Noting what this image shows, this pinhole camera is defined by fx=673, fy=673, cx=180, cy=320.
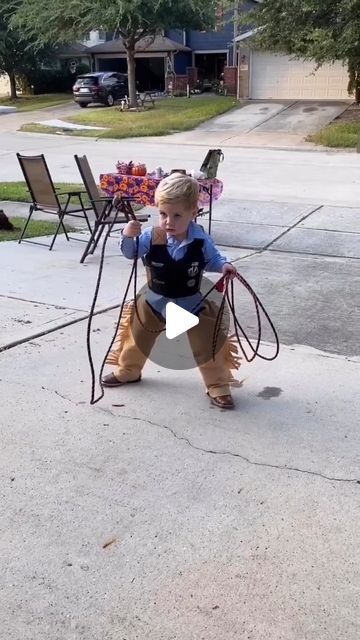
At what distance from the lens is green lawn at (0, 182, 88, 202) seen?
1024cm

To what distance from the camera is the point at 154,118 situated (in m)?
26.8

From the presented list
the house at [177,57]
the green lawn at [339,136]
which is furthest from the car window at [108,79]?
the green lawn at [339,136]

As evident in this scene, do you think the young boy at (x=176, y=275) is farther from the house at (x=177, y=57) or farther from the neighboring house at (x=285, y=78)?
the house at (x=177, y=57)

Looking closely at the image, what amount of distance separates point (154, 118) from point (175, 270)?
81.0 feet

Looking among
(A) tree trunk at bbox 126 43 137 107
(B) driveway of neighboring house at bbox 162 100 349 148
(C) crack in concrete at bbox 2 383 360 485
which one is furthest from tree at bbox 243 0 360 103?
(C) crack in concrete at bbox 2 383 360 485

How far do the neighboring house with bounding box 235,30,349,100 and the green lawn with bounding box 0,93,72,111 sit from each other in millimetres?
11029

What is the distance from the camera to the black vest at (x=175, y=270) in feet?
11.3

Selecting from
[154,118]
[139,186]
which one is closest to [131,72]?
[154,118]

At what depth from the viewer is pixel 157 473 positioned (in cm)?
300

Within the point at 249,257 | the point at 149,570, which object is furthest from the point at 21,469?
the point at 249,257

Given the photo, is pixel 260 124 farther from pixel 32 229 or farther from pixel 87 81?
pixel 32 229

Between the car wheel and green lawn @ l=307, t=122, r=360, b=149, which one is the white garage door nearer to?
green lawn @ l=307, t=122, r=360, b=149

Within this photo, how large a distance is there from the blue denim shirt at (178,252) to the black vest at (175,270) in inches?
0.8

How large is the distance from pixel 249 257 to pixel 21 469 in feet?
14.5
